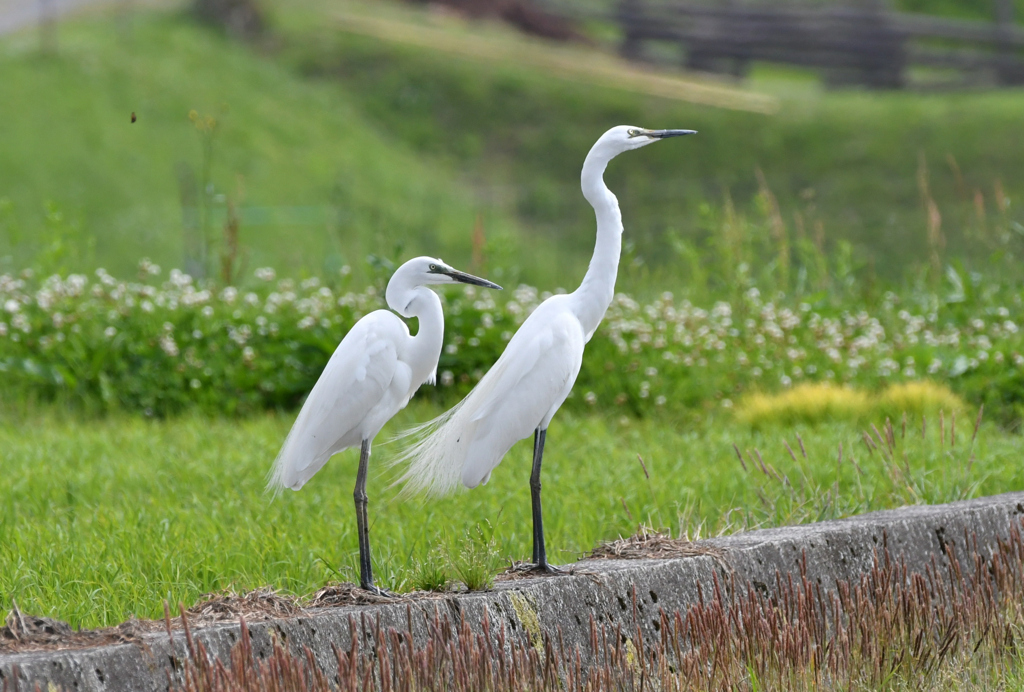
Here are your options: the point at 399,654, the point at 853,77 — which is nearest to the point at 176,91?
the point at 853,77

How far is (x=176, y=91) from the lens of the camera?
55.7ft

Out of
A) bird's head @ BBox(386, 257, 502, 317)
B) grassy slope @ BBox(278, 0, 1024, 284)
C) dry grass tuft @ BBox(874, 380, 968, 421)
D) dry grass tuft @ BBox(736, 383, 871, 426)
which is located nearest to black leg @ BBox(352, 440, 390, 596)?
bird's head @ BBox(386, 257, 502, 317)

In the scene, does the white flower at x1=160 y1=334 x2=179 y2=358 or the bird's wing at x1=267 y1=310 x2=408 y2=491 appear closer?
the bird's wing at x1=267 y1=310 x2=408 y2=491

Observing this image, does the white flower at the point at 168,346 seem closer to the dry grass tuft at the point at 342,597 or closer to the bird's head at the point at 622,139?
the dry grass tuft at the point at 342,597

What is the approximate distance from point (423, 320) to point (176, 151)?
13479mm

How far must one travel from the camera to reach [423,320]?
2.91 meters

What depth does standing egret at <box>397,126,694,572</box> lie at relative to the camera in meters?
2.99

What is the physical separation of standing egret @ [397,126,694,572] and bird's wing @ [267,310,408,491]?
26 centimetres

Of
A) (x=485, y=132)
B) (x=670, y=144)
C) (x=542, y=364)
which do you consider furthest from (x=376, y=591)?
(x=485, y=132)

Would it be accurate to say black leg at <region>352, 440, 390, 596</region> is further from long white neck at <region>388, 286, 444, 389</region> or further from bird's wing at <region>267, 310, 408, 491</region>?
long white neck at <region>388, 286, 444, 389</region>

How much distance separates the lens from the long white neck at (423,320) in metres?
2.89

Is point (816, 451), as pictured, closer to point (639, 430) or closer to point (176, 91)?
point (639, 430)

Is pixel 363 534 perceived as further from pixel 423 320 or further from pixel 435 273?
pixel 435 273

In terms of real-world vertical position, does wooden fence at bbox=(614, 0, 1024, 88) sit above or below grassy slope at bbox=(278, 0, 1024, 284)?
above
